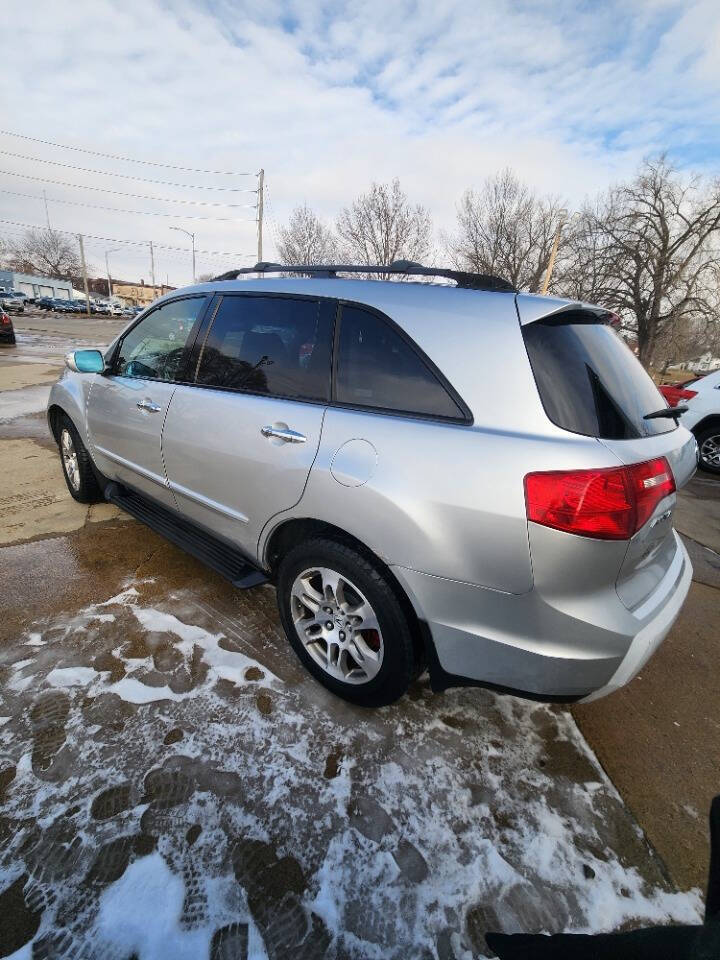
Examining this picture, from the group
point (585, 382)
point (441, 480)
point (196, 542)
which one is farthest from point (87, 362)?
point (585, 382)

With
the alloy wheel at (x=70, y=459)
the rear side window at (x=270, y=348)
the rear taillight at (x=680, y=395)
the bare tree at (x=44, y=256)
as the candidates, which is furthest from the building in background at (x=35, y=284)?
the rear side window at (x=270, y=348)

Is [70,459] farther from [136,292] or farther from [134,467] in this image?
[136,292]

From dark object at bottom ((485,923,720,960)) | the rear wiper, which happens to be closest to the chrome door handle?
the rear wiper

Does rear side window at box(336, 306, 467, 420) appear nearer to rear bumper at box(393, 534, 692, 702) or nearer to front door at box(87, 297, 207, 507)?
rear bumper at box(393, 534, 692, 702)

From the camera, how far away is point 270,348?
7.54 ft

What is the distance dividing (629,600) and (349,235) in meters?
30.0

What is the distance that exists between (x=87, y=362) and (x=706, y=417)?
25.1 ft

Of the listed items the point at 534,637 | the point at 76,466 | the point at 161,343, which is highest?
the point at 161,343

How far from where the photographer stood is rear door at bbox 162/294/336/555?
6.72 ft

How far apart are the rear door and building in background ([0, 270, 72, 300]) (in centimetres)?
8410

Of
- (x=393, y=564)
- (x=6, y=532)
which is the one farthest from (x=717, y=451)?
(x=6, y=532)

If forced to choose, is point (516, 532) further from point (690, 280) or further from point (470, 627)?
point (690, 280)

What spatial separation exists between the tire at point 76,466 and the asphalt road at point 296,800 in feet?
4.49

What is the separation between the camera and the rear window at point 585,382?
5.07ft
